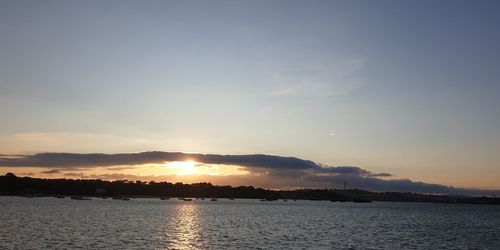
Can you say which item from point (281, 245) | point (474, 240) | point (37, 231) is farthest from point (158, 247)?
point (474, 240)

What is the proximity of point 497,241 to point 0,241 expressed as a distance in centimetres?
8458

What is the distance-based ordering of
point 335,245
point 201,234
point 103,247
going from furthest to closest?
point 201,234 < point 335,245 < point 103,247

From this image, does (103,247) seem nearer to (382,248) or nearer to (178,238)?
(178,238)

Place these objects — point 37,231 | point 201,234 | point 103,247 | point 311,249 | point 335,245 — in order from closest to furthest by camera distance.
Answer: point 103,247
point 311,249
point 335,245
point 37,231
point 201,234

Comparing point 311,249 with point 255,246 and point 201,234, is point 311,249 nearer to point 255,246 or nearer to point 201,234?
point 255,246

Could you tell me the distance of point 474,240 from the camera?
10125cm

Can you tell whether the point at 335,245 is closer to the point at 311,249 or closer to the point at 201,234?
the point at 311,249

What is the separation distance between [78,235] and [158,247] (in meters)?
18.6

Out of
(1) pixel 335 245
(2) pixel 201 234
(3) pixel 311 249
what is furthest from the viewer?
(2) pixel 201 234

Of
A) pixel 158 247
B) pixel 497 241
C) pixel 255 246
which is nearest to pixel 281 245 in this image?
pixel 255 246

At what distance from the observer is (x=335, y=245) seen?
272 ft

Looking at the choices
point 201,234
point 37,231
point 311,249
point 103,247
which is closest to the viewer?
point 103,247

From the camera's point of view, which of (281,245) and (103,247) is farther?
(281,245)

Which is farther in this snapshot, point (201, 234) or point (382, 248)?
point (201, 234)
